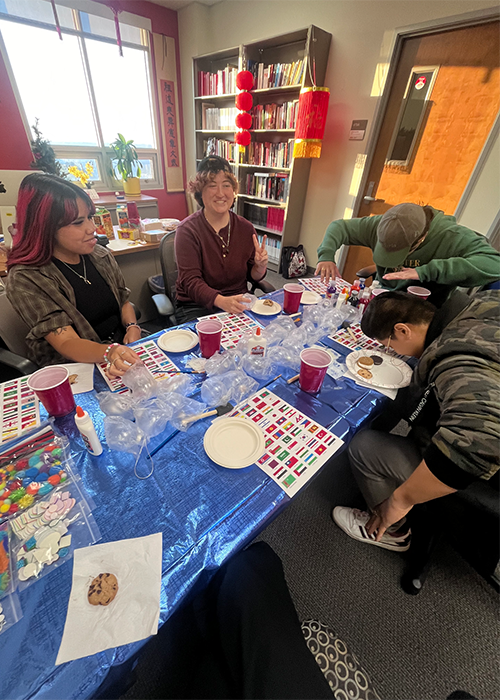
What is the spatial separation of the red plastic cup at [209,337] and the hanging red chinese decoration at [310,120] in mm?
2807

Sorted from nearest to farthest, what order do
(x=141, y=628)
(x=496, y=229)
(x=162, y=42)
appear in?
(x=141, y=628) → (x=496, y=229) → (x=162, y=42)

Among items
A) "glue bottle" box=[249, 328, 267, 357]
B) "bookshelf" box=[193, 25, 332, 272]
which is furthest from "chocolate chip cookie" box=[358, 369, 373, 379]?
"bookshelf" box=[193, 25, 332, 272]

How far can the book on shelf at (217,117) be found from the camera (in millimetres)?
3979

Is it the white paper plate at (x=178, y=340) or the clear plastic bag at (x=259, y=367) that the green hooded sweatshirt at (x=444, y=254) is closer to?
the clear plastic bag at (x=259, y=367)

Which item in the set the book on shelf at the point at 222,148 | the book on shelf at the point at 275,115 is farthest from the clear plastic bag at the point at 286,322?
the book on shelf at the point at 222,148

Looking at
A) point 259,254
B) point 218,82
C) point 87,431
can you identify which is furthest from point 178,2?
point 87,431

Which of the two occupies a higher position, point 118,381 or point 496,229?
point 496,229

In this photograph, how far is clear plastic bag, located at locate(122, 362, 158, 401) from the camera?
1.00m

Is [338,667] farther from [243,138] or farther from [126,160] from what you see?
[126,160]

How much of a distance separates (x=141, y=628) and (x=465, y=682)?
4.20 ft

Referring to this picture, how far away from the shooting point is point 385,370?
121 centimetres

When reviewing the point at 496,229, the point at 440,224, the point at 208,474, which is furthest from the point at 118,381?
the point at 496,229

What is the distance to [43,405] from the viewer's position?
93cm

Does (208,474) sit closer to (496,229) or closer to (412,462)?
(412,462)
